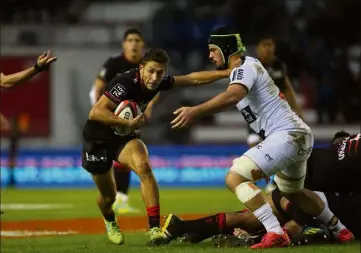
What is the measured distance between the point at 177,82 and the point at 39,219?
4.16m

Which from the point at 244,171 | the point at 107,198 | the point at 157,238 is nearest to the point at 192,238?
the point at 157,238

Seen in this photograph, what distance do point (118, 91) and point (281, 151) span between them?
1667 millimetres

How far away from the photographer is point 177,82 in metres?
8.28

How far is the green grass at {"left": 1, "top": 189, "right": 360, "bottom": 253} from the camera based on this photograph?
7.28m

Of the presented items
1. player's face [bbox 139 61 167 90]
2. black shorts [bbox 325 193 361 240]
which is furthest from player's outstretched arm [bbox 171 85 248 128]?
black shorts [bbox 325 193 361 240]

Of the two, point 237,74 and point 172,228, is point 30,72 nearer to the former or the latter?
point 172,228

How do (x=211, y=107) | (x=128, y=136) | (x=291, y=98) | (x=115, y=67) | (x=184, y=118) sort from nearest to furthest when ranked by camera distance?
(x=184, y=118), (x=211, y=107), (x=128, y=136), (x=291, y=98), (x=115, y=67)

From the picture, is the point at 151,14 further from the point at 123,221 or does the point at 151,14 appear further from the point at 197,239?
the point at 197,239

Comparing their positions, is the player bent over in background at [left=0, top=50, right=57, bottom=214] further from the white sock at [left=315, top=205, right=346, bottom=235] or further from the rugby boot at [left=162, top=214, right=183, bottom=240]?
the white sock at [left=315, top=205, right=346, bottom=235]

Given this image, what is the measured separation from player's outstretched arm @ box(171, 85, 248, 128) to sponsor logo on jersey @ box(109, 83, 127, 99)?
1.37 metres

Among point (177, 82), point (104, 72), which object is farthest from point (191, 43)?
point (177, 82)

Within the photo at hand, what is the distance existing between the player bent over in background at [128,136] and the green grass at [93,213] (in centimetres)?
32

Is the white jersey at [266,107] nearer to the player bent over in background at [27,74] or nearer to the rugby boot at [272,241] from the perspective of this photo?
the rugby boot at [272,241]

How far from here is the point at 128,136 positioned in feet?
26.7
